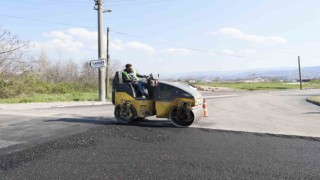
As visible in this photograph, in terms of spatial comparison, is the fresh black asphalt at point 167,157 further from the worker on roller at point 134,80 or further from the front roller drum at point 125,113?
the worker on roller at point 134,80

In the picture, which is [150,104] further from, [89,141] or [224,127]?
[89,141]

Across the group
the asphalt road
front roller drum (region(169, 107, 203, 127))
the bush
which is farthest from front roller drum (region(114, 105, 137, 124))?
the bush

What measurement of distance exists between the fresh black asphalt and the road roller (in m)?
1.04

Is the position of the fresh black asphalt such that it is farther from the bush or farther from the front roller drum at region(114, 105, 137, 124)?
the bush

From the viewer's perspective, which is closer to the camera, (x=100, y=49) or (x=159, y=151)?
(x=159, y=151)

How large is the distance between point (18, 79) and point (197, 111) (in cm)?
2037

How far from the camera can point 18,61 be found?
27.7m

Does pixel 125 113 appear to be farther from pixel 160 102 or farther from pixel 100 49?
pixel 100 49

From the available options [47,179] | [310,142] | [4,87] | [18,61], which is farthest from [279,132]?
[18,61]

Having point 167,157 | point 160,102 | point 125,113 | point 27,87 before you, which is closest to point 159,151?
point 167,157

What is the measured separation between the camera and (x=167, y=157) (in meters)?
6.83

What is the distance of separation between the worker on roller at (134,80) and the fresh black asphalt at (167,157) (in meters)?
1.92

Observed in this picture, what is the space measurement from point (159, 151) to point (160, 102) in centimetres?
345

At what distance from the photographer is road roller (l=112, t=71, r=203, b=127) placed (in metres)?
10.4
